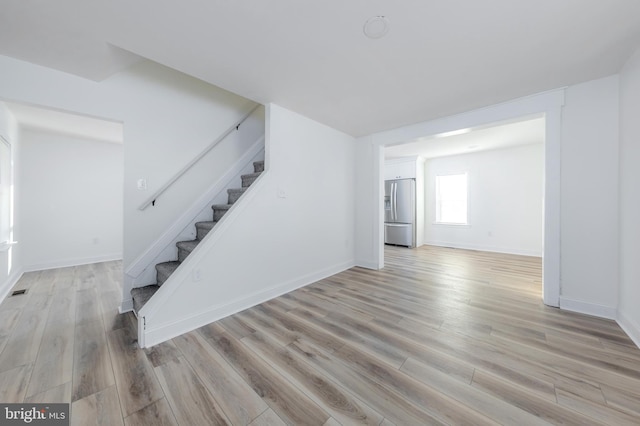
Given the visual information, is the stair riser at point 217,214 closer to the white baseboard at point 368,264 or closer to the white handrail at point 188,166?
the white handrail at point 188,166

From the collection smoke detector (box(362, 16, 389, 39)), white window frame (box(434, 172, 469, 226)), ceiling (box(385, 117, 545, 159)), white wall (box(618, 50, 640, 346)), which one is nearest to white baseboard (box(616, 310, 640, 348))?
white wall (box(618, 50, 640, 346))

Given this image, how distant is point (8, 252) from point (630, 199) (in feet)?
22.8

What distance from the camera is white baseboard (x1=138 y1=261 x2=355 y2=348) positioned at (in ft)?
6.04

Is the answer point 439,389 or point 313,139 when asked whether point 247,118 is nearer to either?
point 313,139

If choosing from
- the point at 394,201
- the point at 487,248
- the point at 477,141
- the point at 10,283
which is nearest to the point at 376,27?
the point at 477,141

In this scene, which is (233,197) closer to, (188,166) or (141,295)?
(188,166)

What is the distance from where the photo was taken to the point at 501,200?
547cm

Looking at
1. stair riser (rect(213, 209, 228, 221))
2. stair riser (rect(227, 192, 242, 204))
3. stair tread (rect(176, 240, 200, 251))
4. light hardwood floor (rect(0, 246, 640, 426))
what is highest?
stair riser (rect(227, 192, 242, 204))

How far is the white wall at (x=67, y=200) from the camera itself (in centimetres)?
393

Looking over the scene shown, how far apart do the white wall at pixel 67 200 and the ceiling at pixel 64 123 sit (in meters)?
0.36

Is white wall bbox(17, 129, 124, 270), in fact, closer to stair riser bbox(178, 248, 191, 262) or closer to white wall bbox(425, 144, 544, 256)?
stair riser bbox(178, 248, 191, 262)

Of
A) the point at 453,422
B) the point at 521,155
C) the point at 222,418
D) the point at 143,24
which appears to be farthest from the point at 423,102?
the point at 521,155

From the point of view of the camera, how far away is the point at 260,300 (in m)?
2.67

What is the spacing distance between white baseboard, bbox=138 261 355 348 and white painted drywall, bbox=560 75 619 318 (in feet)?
9.56
